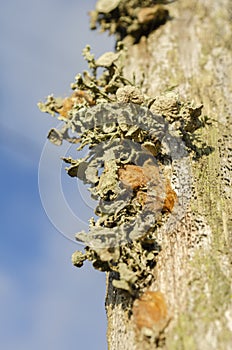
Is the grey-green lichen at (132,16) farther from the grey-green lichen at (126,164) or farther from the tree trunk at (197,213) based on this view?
the grey-green lichen at (126,164)

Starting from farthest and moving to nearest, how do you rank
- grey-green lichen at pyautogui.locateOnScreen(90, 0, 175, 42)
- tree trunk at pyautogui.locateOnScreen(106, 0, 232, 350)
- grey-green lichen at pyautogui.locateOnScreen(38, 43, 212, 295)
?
grey-green lichen at pyautogui.locateOnScreen(90, 0, 175, 42) → grey-green lichen at pyautogui.locateOnScreen(38, 43, 212, 295) → tree trunk at pyautogui.locateOnScreen(106, 0, 232, 350)

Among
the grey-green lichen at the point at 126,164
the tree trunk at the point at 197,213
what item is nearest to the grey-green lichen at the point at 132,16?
the tree trunk at the point at 197,213

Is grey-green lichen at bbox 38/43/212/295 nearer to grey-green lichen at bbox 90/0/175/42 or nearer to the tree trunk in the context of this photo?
the tree trunk

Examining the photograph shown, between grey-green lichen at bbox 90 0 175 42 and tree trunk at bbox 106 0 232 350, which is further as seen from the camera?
grey-green lichen at bbox 90 0 175 42

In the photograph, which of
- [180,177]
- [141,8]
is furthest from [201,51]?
[180,177]

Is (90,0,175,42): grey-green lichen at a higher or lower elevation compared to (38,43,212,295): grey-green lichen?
higher

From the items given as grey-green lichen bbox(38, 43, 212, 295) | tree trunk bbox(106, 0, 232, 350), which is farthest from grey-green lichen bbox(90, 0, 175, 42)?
grey-green lichen bbox(38, 43, 212, 295)
